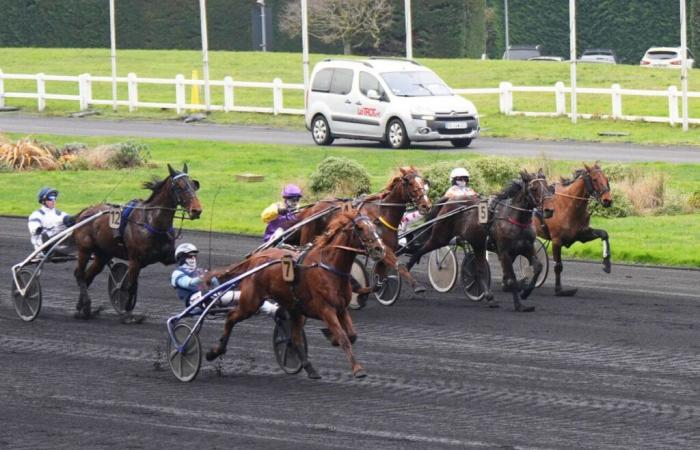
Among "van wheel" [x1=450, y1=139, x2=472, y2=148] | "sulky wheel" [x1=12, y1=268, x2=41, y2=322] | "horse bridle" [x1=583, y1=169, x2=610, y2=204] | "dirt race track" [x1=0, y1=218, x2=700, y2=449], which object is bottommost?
"dirt race track" [x1=0, y1=218, x2=700, y2=449]

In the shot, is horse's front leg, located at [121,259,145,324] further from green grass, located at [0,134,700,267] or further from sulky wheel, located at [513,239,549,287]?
green grass, located at [0,134,700,267]

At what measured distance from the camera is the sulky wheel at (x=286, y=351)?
1222 cm

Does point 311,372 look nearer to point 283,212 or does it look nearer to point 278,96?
point 283,212

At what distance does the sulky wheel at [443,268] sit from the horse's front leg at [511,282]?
93 cm

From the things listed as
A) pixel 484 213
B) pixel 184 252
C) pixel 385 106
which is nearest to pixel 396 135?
pixel 385 106

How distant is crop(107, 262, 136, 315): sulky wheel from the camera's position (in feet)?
49.6

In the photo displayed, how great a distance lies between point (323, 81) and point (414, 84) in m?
1.95

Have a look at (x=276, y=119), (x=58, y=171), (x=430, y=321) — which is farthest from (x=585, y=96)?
(x=430, y=321)

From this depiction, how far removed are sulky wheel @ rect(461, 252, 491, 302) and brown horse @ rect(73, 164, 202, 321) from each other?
321 centimetres

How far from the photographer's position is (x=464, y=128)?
30.5 m

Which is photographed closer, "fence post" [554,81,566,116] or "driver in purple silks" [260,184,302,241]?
"driver in purple silks" [260,184,302,241]

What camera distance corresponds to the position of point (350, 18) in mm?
53812

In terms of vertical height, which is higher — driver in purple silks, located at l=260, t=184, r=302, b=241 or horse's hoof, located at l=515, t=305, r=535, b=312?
driver in purple silks, located at l=260, t=184, r=302, b=241

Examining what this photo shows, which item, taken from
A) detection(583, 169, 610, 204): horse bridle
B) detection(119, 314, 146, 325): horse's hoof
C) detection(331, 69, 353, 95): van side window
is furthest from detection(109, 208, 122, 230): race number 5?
detection(331, 69, 353, 95): van side window
